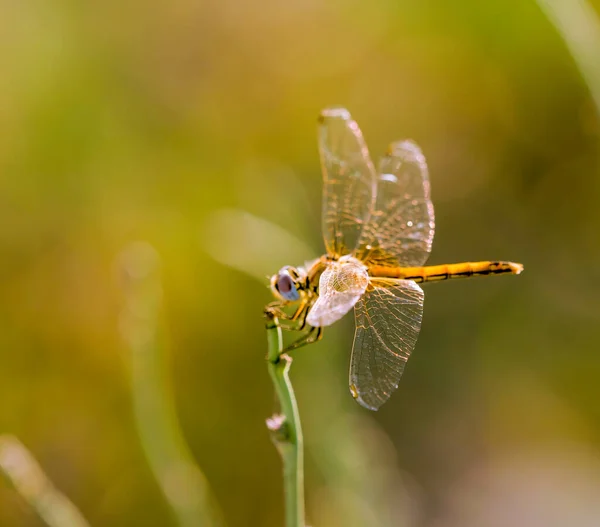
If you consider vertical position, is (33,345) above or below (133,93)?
below

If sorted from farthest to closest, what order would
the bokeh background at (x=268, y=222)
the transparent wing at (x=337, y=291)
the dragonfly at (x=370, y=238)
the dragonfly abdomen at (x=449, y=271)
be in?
the bokeh background at (x=268, y=222) → the dragonfly abdomen at (x=449, y=271) → the dragonfly at (x=370, y=238) → the transparent wing at (x=337, y=291)

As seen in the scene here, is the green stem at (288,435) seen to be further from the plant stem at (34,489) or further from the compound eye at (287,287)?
the plant stem at (34,489)

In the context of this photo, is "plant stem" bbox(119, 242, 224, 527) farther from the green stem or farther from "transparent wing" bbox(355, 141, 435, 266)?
the green stem

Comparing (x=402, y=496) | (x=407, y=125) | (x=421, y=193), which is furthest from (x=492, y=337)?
(x=421, y=193)

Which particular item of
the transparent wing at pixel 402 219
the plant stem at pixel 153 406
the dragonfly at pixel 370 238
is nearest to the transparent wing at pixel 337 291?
the dragonfly at pixel 370 238

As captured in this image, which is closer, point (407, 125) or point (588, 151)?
point (588, 151)

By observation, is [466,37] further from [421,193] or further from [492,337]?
[421,193]
